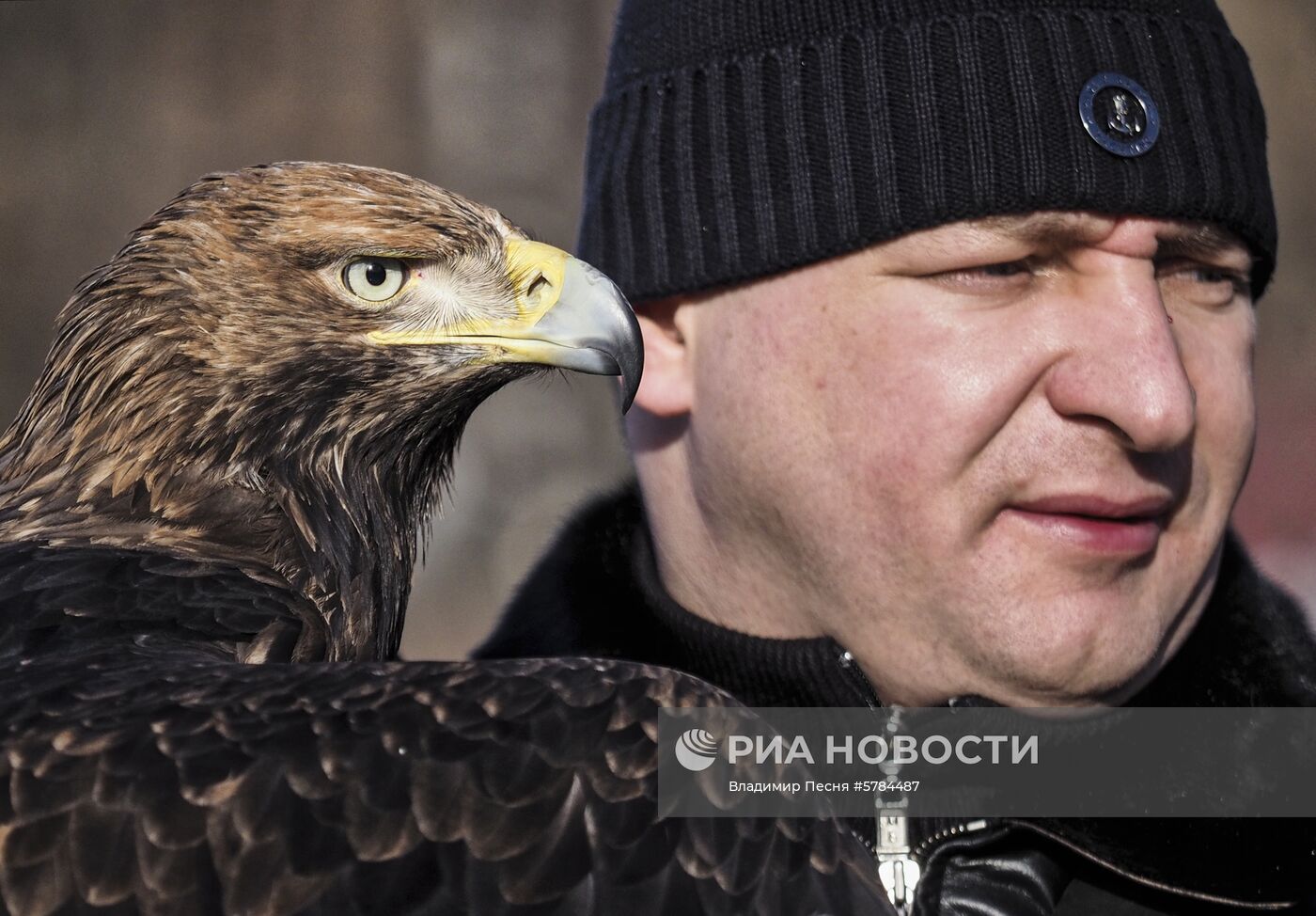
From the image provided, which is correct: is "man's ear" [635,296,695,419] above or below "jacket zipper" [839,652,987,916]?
above

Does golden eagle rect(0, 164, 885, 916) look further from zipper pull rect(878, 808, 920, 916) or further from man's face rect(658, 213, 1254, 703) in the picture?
zipper pull rect(878, 808, 920, 916)

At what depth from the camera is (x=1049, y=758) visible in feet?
7.73

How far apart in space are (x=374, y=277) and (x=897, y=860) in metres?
1.16

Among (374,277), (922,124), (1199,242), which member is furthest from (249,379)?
(1199,242)

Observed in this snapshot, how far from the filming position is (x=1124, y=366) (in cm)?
217

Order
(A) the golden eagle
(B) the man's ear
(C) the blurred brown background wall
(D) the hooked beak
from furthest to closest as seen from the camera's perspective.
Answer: (C) the blurred brown background wall → (B) the man's ear → (D) the hooked beak → (A) the golden eagle

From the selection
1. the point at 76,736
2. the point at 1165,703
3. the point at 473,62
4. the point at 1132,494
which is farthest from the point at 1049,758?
the point at 473,62

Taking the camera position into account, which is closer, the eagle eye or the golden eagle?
the golden eagle

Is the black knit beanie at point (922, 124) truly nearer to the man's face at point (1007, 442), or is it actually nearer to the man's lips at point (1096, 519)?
the man's face at point (1007, 442)

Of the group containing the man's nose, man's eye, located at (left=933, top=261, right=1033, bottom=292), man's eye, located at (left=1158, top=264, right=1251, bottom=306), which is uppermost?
man's eye, located at (left=1158, top=264, right=1251, bottom=306)

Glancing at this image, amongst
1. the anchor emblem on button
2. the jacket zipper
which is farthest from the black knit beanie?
the jacket zipper

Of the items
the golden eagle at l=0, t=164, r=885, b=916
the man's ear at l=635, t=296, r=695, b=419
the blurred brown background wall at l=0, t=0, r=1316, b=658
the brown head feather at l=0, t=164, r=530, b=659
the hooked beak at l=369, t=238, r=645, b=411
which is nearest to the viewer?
the golden eagle at l=0, t=164, r=885, b=916

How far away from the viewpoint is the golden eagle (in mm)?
1490

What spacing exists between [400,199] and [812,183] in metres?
0.67
